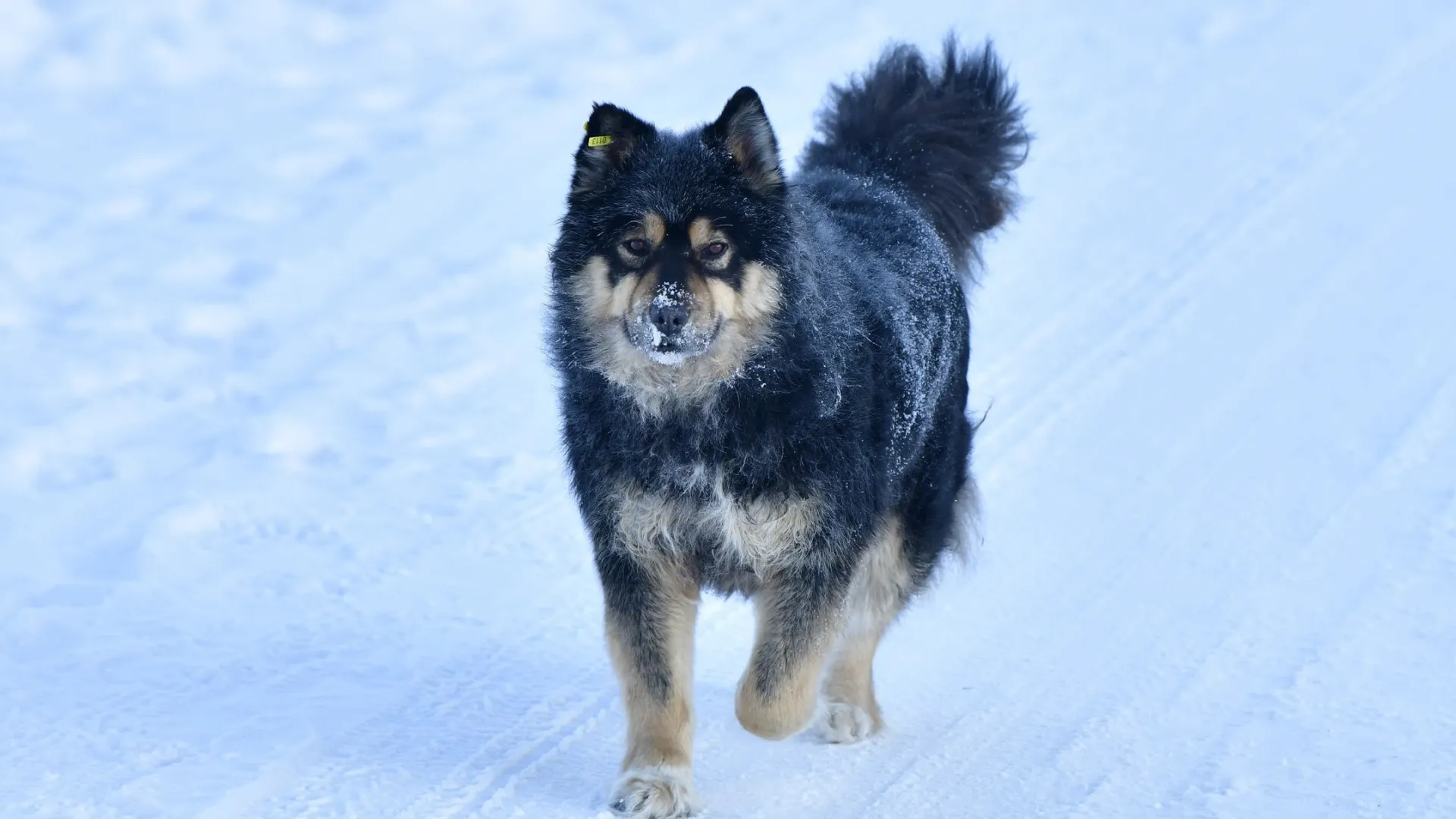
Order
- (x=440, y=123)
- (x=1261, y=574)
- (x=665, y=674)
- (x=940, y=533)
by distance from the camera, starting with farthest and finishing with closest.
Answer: (x=440, y=123) → (x=1261, y=574) → (x=940, y=533) → (x=665, y=674)

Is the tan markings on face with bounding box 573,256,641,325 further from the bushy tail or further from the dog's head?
the bushy tail

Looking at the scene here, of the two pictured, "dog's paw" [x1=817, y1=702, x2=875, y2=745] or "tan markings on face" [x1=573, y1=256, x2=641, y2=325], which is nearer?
"tan markings on face" [x1=573, y1=256, x2=641, y2=325]

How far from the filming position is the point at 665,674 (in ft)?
13.2

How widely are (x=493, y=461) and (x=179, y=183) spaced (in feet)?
12.7

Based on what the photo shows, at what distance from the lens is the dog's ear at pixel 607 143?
4.03 meters

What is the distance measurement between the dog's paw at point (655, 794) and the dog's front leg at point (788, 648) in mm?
299

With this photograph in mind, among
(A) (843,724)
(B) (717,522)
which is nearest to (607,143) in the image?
(B) (717,522)

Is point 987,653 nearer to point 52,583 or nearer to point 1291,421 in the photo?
point 1291,421

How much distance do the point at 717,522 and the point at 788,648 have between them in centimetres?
44

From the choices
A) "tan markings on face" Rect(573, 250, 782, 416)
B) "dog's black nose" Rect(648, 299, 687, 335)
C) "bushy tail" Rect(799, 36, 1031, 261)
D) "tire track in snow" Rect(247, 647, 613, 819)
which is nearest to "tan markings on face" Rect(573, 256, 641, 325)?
"tan markings on face" Rect(573, 250, 782, 416)

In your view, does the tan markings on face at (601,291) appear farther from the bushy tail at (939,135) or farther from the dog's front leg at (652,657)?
the bushy tail at (939,135)

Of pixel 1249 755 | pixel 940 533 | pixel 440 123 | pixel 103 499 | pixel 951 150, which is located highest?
pixel 440 123

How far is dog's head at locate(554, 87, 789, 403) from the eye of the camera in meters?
3.84

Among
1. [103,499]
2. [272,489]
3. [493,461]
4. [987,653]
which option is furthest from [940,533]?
[103,499]
